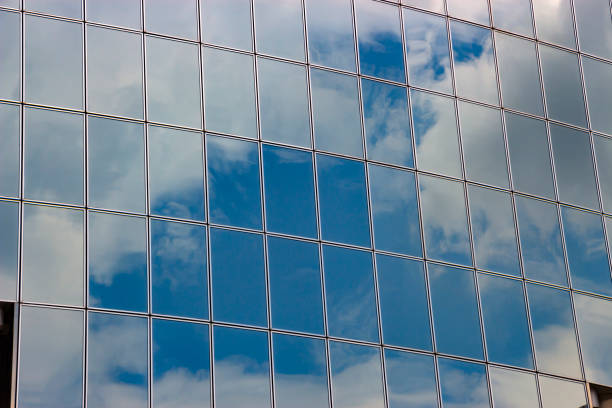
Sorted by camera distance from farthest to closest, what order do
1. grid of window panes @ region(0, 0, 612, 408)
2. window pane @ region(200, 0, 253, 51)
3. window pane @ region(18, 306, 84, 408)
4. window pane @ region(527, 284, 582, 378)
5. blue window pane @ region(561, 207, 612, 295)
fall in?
blue window pane @ region(561, 207, 612, 295)
window pane @ region(527, 284, 582, 378)
window pane @ region(200, 0, 253, 51)
grid of window panes @ region(0, 0, 612, 408)
window pane @ region(18, 306, 84, 408)

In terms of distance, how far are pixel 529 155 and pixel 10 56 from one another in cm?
1687

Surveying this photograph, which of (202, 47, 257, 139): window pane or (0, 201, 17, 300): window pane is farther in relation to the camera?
(202, 47, 257, 139): window pane

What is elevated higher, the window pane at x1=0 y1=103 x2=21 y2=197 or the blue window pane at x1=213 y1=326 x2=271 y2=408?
the window pane at x1=0 y1=103 x2=21 y2=197

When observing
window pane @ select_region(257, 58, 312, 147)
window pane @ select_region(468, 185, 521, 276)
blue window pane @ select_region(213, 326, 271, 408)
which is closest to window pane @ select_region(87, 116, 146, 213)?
window pane @ select_region(257, 58, 312, 147)

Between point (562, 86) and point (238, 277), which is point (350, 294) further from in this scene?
point (562, 86)

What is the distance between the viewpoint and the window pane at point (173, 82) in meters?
31.4

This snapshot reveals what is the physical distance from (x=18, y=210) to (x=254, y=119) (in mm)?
7593

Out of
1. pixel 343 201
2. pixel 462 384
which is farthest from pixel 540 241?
pixel 343 201

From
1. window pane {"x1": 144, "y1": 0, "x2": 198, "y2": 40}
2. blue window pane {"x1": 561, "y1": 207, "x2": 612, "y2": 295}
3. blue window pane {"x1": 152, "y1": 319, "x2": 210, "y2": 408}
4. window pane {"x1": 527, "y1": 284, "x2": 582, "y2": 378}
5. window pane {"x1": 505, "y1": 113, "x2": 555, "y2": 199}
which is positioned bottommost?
blue window pane {"x1": 152, "y1": 319, "x2": 210, "y2": 408}

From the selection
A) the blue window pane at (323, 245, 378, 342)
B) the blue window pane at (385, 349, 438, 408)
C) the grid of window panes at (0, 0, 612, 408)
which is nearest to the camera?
the grid of window panes at (0, 0, 612, 408)

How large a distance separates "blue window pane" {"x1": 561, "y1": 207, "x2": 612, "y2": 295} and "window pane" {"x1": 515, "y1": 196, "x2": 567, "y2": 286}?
0.39 m

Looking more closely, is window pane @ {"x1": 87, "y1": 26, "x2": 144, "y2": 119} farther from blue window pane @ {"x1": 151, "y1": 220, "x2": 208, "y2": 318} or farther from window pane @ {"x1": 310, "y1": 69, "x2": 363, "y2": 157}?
window pane @ {"x1": 310, "y1": 69, "x2": 363, "y2": 157}

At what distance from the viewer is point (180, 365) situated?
1141 inches

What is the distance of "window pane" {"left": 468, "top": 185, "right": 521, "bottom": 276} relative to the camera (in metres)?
34.4
